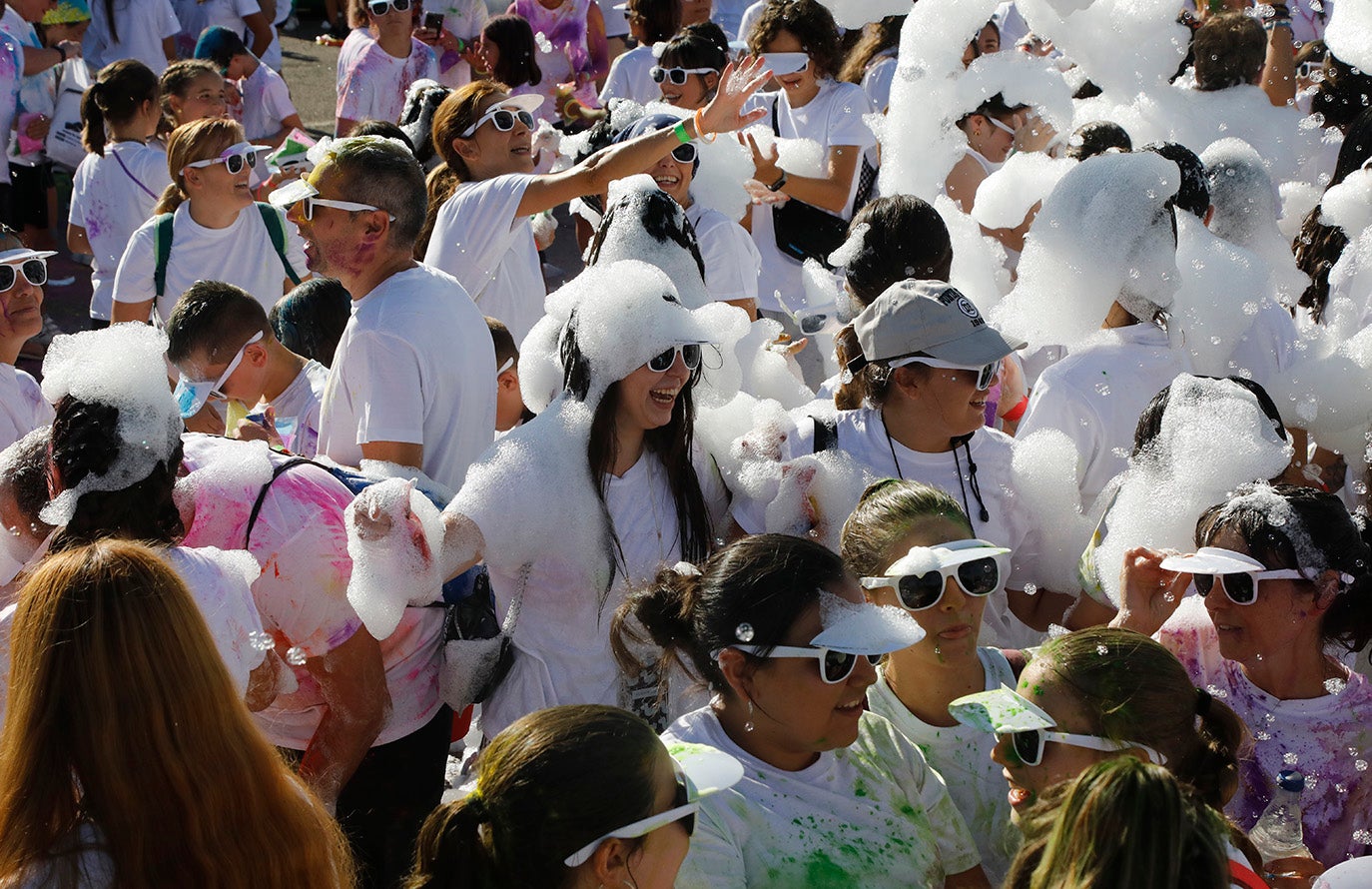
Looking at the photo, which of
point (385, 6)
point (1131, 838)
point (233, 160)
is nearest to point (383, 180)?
point (233, 160)

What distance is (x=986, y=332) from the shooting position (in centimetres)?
305

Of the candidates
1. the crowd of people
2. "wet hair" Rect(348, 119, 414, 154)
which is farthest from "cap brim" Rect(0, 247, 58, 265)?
"wet hair" Rect(348, 119, 414, 154)

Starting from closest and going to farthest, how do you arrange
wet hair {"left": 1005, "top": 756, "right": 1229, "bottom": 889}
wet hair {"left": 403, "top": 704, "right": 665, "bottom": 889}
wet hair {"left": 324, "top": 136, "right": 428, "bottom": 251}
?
wet hair {"left": 1005, "top": 756, "right": 1229, "bottom": 889}, wet hair {"left": 403, "top": 704, "right": 665, "bottom": 889}, wet hair {"left": 324, "top": 136, "right": 428, "bottom": 251}

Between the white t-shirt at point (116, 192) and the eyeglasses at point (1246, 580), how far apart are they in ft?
17.2

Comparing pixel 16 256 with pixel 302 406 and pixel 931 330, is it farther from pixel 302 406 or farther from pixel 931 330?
pixel 931 330

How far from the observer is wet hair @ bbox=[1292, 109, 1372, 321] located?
174 inches

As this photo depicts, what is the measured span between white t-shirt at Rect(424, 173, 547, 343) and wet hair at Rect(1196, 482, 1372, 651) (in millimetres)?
2378

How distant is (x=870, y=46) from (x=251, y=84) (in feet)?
13.0

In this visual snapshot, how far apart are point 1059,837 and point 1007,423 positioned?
249 centimetres

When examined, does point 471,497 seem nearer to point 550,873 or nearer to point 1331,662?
point 550,873

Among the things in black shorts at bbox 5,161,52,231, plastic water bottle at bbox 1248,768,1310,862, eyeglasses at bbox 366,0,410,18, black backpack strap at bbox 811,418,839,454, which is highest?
black backpack strap at bbox 811,418,839,454

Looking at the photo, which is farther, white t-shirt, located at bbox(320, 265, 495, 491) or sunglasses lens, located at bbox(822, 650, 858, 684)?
white t-shirt, located at bbox(320, 265, 495, 491)

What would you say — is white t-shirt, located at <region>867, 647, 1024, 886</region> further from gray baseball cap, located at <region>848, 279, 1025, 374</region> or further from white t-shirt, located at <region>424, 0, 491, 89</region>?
white t-shirt, located at <region>424, 0, 491, 89</region>

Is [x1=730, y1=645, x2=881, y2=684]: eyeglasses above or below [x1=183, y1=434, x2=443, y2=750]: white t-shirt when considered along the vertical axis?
above
